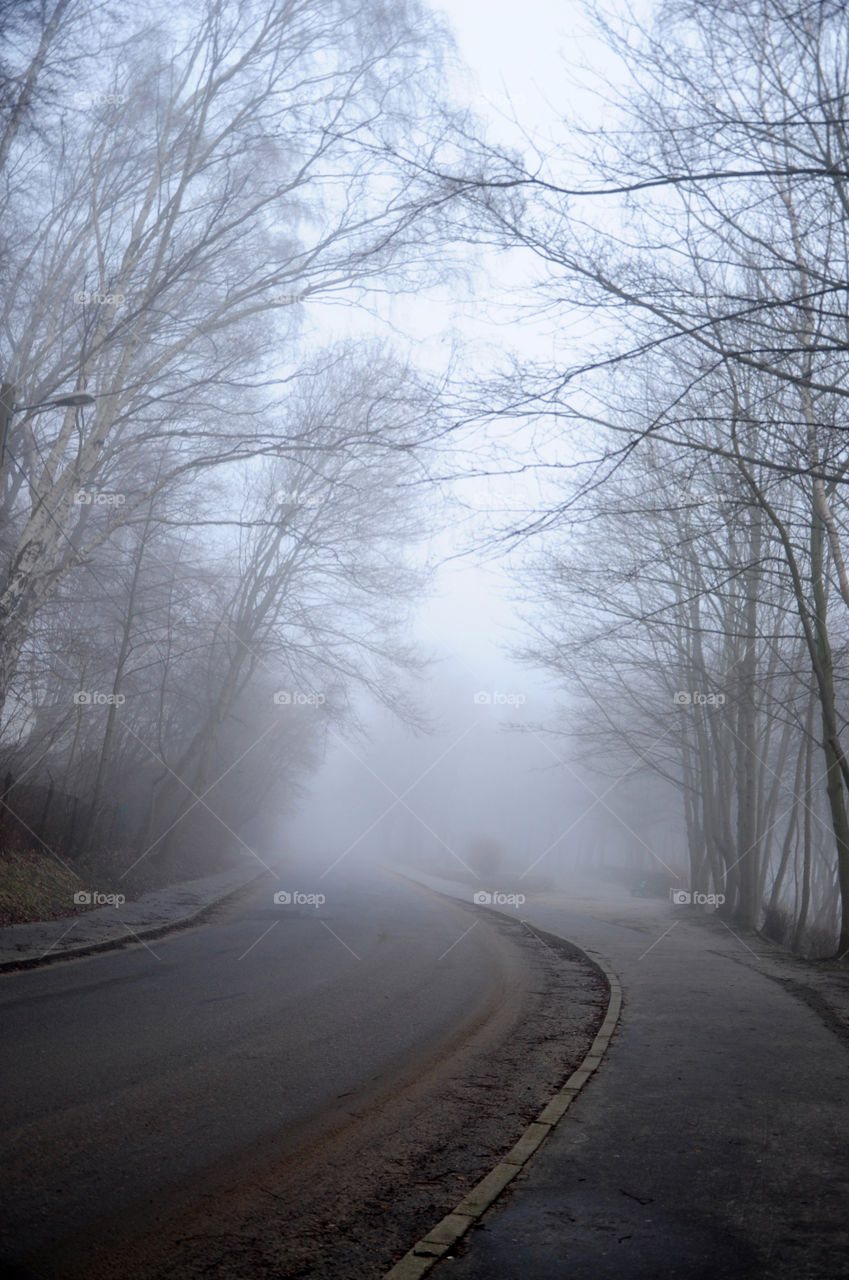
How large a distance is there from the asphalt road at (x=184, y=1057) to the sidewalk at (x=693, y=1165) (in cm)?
146

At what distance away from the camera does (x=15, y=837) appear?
618 inches

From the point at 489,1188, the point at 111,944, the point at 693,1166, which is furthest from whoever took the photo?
the point at 111,944

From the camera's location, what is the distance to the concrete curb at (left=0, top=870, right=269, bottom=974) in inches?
402

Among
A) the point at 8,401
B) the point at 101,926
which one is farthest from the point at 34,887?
the point at 8,401

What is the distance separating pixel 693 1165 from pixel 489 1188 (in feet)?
3.89

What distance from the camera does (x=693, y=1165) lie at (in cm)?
504

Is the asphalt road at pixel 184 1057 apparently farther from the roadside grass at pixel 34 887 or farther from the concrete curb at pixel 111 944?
the roadside grass at pixel 34 887

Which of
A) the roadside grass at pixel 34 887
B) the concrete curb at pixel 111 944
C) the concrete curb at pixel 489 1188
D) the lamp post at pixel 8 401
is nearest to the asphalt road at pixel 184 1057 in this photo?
the concrete curb at pixel 111 944

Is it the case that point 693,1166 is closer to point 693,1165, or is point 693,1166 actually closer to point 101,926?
point 693,1165

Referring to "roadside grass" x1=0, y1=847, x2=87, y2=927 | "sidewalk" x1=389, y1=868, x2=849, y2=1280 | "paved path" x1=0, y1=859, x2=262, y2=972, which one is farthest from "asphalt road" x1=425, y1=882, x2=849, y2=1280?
"roadside grass" x1=0, y1=847, x2=87, y2=927

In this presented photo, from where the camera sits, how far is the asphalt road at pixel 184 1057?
443 centimetres

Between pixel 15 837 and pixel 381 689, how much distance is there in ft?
40.3

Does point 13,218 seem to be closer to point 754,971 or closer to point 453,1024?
point 453,1024

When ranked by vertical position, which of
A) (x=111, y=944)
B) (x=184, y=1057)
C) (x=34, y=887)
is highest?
(x=34, y=887)
